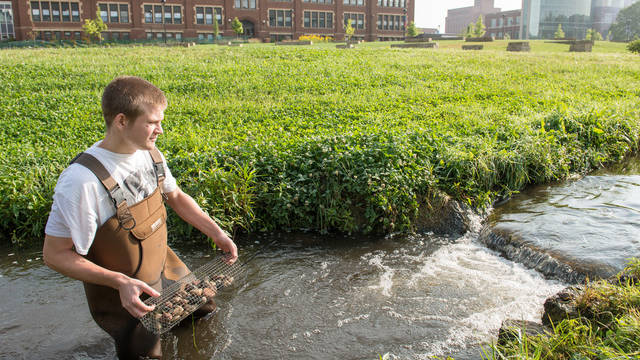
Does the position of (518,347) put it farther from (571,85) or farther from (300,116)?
(571,85)

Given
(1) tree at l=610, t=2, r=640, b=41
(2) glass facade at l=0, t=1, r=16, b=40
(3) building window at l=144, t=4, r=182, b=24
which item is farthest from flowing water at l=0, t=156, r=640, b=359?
(1) tree at l=610, t=2, r=640, b=41

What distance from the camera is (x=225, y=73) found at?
16.4 m

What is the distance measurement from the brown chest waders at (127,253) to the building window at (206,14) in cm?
6425

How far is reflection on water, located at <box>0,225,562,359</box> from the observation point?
13.6 feet

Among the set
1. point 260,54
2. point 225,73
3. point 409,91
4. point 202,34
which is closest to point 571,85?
point 409,91

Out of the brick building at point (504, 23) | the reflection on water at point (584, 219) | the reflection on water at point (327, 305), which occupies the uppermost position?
the brick building at point (504, 23)

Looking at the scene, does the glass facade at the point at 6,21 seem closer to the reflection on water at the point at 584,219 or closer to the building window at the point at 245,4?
the building window at the point at 245,4

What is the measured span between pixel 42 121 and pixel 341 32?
6436 cm

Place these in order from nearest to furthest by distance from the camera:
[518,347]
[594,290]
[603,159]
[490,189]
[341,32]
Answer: [518,347] → [594,290] → [490,189] → [603,159] → [341,32]

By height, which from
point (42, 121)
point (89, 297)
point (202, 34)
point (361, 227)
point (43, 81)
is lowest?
point (361, 227)

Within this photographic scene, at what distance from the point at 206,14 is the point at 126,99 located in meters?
65.1

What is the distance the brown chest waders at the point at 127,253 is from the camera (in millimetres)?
3109

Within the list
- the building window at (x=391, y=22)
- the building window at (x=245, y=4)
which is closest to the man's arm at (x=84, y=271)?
the building window at (x=245, y=4)

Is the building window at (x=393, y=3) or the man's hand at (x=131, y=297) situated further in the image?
the building window at (x=393, y=3)
